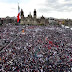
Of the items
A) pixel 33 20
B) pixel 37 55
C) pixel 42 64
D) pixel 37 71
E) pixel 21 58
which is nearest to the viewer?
pixel 37 71

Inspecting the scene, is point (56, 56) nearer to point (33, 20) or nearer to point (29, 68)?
point (29, 68)

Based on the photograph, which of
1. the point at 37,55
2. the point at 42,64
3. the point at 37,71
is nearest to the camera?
the point at 37,71

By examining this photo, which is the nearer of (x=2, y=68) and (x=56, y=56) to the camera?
(x=2, y=68)

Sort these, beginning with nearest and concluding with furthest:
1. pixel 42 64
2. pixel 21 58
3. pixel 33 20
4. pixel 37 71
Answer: pixel 37 71, pixel 42 64, pixel 21 58, pixel 33 20

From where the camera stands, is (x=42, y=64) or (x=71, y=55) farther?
(x=71, y=55)

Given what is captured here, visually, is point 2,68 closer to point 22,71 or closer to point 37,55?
point 22,71

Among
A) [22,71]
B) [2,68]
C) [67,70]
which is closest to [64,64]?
[67,70]

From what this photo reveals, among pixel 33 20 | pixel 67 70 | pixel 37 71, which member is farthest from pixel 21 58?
pixel 33 20

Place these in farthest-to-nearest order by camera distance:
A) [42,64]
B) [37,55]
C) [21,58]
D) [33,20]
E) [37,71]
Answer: [33,20] → [37,55] → [21,58] → [42,64] → [37,71]
